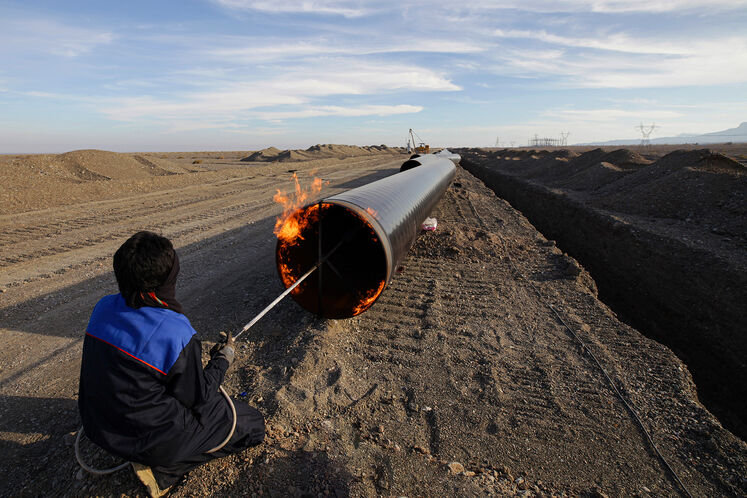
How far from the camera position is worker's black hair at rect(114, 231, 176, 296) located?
2.29 metres

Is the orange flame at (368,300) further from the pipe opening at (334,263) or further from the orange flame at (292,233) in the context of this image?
the orange flame at (292,233)

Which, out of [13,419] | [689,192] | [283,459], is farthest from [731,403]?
[689,192]

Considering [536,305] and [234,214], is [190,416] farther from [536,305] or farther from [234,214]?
[234,214]

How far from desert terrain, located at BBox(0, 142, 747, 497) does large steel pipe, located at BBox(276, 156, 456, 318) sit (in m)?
0.42

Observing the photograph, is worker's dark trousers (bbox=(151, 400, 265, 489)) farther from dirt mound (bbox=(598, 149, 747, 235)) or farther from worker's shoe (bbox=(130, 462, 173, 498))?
dirt mound (bbox=(598, 149, 747, 235))

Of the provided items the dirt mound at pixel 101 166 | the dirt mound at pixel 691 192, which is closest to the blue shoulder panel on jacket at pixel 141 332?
the dirt mound at pixel 691 192

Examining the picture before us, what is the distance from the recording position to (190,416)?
8.61 feet

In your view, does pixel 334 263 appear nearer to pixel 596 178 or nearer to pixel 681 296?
pixel 681 296

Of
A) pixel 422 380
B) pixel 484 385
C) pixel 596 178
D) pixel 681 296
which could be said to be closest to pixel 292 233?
pixel 422 380

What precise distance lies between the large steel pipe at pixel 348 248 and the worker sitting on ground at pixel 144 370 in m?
2.37

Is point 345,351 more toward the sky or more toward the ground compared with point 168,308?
more toward the ground

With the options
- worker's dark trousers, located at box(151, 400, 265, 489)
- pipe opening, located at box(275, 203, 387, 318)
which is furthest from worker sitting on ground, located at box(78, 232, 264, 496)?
pipe opening, located at box(275, 203, 387, 318)

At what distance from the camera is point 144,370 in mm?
2250

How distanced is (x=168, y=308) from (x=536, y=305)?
5.60 metres
